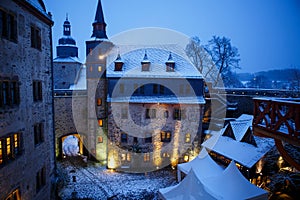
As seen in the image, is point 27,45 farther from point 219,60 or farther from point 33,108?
point 219,60

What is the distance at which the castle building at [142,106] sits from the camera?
20.6 metres

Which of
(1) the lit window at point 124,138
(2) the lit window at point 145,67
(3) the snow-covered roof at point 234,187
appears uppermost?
(2) the lit window at point 145,67

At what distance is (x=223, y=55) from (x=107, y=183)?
22969 mm

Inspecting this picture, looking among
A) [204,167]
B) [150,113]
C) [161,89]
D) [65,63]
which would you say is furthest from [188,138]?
[65,63]

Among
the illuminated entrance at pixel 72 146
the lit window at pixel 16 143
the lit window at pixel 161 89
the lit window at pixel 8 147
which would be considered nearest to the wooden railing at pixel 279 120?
the lit window at pixel 8 147

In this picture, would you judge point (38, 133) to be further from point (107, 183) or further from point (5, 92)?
point (107, 183)

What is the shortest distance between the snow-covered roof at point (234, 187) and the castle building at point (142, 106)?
9103mm

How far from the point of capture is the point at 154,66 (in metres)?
21.8

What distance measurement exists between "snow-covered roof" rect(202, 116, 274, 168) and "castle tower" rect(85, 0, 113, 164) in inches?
431

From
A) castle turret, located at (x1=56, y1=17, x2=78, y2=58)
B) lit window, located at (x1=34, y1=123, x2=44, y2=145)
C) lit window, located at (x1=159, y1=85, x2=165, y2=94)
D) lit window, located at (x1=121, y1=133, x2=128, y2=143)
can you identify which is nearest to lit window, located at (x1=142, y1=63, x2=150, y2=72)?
lit window, located at (x1=159, y1=85, x2=165, y2=94)

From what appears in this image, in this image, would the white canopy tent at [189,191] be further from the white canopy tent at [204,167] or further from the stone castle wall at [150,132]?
the stone castle wall at [150,132]

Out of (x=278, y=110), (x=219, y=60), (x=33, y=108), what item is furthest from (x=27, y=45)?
(x=219, y=60)

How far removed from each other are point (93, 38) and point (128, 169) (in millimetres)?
13714

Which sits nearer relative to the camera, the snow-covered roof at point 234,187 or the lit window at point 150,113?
the snow-covered roof at point 234,187
